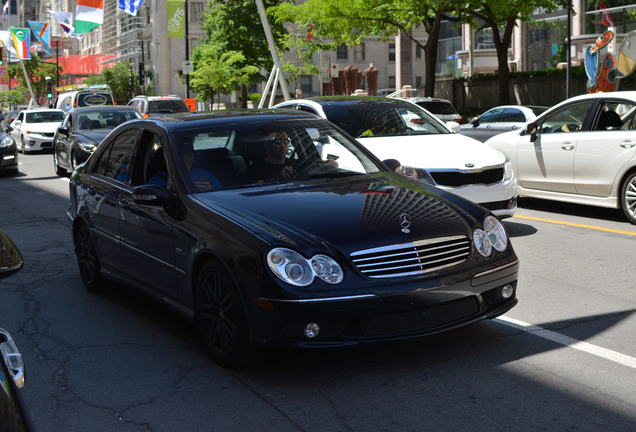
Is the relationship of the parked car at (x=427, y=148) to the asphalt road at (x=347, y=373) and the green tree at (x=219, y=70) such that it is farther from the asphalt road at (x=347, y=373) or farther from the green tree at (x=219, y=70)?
the green tree at (x=219, y=70)

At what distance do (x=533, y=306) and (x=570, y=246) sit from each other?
9.63 ft

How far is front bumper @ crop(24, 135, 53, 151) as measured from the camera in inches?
1215

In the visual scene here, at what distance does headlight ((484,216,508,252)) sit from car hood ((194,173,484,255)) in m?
0.09

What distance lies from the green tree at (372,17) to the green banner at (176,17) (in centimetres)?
1099

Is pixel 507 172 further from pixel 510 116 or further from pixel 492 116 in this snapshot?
pixel 492 116

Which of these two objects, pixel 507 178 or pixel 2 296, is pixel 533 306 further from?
pixel 2 296

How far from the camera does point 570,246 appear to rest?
31.0 ft

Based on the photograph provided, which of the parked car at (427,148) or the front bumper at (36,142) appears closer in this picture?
the parked car at (427,148)

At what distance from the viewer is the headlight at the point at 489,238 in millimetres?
5414

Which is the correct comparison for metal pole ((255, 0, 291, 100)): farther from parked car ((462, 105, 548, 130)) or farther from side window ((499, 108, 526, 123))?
side window ((499, 108, 526, 123))

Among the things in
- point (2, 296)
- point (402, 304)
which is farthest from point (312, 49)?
point (402, 304)

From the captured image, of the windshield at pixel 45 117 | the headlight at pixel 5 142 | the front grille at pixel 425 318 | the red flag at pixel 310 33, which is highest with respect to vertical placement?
the red flag at pixel 310 33

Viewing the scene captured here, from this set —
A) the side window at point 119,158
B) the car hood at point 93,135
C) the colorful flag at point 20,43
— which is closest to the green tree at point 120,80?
the colorful flag at point 20,43

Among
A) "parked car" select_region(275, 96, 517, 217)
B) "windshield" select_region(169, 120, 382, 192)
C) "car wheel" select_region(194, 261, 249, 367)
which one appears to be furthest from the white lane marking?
"parked car" select_region(275, 96, 517, 217)
